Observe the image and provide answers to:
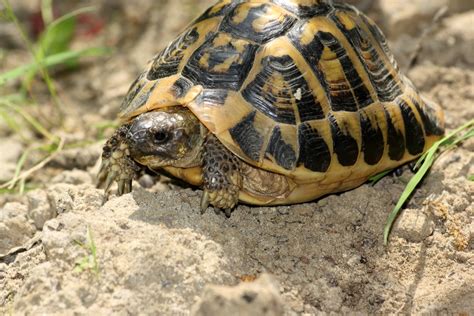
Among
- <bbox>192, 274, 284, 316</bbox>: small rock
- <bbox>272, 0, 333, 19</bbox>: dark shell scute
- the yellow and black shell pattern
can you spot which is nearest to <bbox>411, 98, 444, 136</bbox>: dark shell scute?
the yellow and black shell pattern

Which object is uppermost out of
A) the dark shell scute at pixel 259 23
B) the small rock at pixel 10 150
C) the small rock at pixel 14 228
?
the dark shell scute at pixel 259 23

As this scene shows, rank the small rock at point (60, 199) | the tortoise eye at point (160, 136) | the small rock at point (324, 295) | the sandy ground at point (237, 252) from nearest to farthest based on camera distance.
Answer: the sandy ground at point (237, 252), the small rock at point (324, 295), the tortoise eye at point (160, 136), the small rock at point (60, 199)

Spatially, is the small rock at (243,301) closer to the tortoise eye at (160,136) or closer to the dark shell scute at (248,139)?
the dark shell scute at (248,139)

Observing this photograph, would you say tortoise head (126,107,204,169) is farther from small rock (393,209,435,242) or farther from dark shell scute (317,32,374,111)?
small rock (393,209,435,242)

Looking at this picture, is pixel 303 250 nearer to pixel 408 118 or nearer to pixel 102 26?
pixel 408 118

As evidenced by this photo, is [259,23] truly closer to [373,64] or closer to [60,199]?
[373,64]

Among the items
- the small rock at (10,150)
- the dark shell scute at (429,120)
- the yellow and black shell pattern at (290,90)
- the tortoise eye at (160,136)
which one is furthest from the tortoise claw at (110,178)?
the dark shell scute at (429,120)
